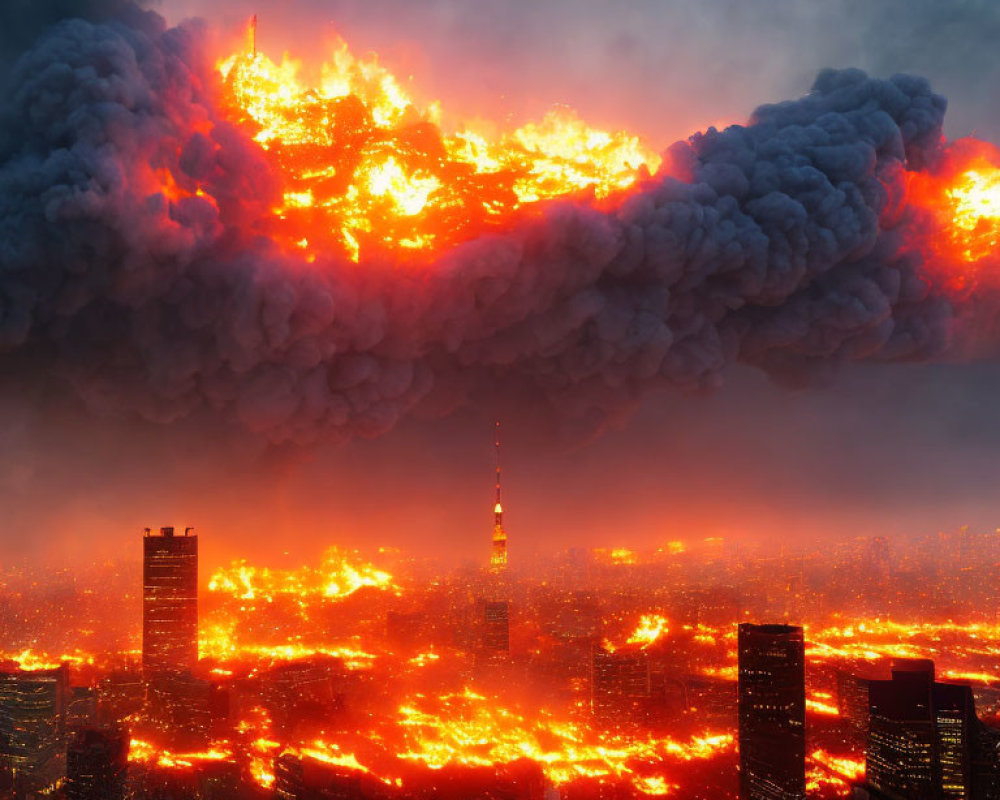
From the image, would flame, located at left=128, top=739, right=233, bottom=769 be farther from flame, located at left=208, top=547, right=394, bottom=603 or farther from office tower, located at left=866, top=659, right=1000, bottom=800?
office tower, located at left=866, top=659, right=1000, bottom=800

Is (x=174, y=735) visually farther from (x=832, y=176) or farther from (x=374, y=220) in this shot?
(x=832, y=176)

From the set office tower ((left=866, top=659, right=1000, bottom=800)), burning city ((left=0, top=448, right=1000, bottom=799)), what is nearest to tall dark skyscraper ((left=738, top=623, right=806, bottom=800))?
burning city ((left=0, top=448, right=1000, bottom=799))

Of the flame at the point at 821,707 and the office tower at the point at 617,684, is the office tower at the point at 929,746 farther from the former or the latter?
the office tower at the point at 617,684

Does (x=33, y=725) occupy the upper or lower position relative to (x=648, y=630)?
lower

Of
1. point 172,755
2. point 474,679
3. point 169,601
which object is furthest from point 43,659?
point 474,679

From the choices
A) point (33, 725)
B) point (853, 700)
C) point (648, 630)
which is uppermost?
point (648, 630)

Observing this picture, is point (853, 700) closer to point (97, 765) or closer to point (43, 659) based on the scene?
point (97, 765)
